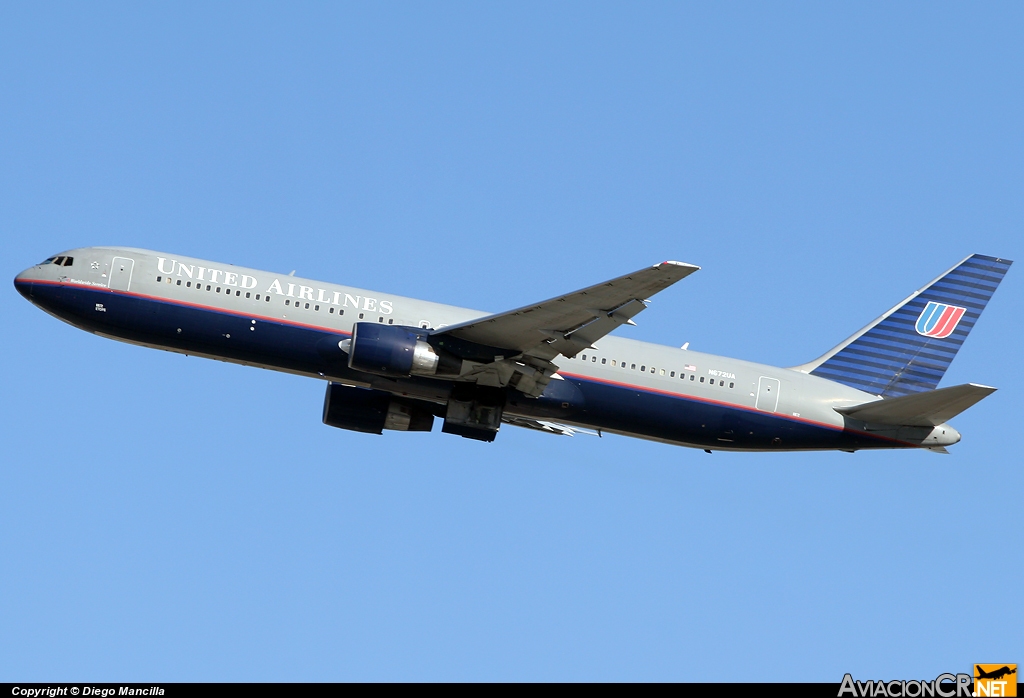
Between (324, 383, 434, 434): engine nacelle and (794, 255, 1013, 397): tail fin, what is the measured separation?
47.9 feet

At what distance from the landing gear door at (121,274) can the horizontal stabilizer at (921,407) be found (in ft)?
80.7

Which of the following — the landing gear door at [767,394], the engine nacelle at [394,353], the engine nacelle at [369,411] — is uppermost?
the landing gear door at [767,394]

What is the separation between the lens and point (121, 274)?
133 ft

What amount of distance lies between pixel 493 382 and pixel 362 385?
443 centimetres

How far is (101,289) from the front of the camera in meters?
40.5

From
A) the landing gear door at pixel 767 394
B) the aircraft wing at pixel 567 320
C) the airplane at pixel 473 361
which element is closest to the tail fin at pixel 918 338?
the airplane at pixel 473 361

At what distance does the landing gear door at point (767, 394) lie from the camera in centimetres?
4303

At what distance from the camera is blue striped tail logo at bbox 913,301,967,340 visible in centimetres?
4712

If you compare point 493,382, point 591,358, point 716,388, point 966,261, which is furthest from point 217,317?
point 966,261

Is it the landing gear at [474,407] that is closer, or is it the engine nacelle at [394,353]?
the engine nacelle at [394,353]

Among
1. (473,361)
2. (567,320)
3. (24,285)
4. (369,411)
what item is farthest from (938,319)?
(24,285)

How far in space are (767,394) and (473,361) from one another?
10.8 m

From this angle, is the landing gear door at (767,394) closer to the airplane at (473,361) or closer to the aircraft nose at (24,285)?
the airplane at (473,361)

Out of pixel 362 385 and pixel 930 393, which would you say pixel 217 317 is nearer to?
pixel 362 385
